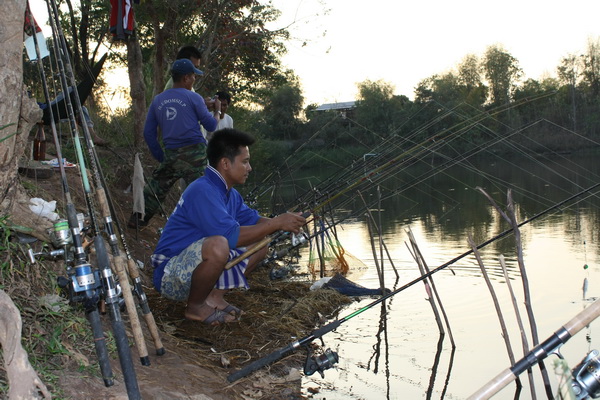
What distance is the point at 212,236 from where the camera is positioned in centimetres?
366

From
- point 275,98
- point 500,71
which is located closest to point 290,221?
point 275,98

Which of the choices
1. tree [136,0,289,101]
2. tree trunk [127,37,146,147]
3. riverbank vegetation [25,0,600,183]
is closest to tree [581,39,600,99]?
riverbank vegetation [25,0,600,183]

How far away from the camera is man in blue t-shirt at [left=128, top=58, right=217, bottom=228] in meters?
5.39

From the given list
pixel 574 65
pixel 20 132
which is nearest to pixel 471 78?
pixel 574 65

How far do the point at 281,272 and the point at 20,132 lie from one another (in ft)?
12.1

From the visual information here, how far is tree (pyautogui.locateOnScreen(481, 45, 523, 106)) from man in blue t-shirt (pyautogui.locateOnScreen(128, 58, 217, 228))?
31412 millimetres

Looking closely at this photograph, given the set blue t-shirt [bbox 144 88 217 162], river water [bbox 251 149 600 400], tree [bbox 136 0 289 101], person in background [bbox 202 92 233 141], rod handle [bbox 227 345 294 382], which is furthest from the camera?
tree [bbox 136 0 289 101]

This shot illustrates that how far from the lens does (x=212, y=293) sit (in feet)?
13.3

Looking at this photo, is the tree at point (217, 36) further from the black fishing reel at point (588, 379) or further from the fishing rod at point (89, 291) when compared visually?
the black fishing reel at point (588, 379)

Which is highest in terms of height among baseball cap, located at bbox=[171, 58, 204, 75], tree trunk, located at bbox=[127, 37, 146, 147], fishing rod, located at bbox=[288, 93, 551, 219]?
tree trunk, located at bbox=[127, 37, 146, 147]

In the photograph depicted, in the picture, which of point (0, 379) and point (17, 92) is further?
point (17, 92)

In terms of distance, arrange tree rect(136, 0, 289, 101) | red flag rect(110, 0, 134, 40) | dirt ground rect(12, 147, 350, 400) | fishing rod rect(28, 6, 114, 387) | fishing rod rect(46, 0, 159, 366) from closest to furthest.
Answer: fishing rod rect(28, 6, 114, 387) → fishing rod rect(46, 0, 159, 366) → dirt ground rect(12, 147, 350, 400) → red flag rect(110, 0, 134, 40) → tree rect(136, 0, 289, 101)

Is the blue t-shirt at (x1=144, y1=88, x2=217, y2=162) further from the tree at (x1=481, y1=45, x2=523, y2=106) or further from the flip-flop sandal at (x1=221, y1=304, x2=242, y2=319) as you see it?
the tree at (x1=481, y1=45, x2=523, y2=106)

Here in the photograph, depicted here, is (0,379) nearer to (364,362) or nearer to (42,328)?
(42,328)
